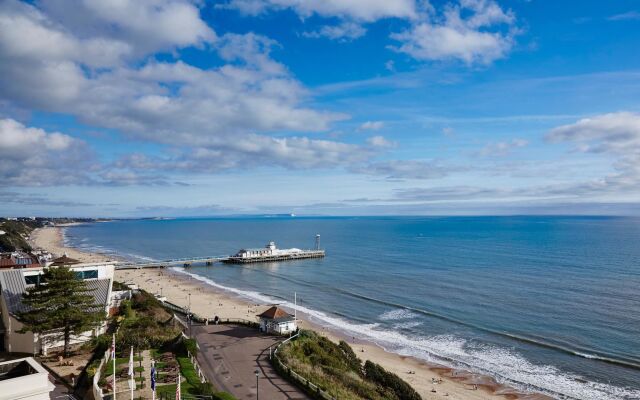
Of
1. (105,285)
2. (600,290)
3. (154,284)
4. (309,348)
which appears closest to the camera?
(309,348)

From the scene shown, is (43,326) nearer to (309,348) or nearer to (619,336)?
(309,348)

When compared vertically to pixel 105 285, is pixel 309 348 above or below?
below

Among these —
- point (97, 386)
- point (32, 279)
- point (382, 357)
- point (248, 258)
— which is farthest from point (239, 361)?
point (248, 258)

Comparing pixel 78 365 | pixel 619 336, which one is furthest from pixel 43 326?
pixel 619 336

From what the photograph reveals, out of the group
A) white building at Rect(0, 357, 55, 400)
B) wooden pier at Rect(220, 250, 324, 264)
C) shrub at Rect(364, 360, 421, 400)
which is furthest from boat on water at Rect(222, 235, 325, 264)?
white building at Rect(0, 357, 55, 400)

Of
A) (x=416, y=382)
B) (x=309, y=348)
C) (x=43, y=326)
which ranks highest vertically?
(x=43, y=326)

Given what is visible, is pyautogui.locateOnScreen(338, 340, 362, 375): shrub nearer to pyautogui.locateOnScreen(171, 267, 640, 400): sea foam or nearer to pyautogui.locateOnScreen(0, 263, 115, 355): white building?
pyautogui.locateOnScreen(171, 267, 640, 400): sea foam

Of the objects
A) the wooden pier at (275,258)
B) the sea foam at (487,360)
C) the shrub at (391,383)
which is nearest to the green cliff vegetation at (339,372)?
the shrub at (391,383)
